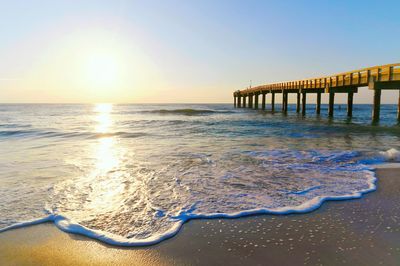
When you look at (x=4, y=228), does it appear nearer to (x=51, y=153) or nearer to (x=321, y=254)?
(x=321, y=254)

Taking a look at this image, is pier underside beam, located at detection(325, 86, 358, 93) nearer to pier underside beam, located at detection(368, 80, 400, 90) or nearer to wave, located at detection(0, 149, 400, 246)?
pier underside beam, located at detection(368, 80, 400, 90)

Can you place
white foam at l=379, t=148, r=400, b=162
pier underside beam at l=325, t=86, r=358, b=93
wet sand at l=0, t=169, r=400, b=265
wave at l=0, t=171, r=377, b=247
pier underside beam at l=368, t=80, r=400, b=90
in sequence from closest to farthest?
1. wet sand at l=0, t=169, r=400, b=265
2. wave at l=0, t=171, r=377, b=247
3. white foam at l=379, t=148, r=400, b=162
4. pier underside beam at l=368, t=80, r=400, b=90
5. pier underside beam at l=325, t=86, r=358, b=93

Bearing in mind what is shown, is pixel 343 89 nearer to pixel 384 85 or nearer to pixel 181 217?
pixel 384 85

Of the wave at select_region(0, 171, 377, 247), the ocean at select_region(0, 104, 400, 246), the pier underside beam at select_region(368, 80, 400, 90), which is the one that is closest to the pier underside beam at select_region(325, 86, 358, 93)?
the pier underside beam at select_region(368, 80, 400, 90)

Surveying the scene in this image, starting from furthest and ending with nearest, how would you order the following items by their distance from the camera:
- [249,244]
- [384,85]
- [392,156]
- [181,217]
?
[384,85] < [392,156] < [181,217] < [249,244]

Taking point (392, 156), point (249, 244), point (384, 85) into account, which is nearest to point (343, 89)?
point (384, 85)

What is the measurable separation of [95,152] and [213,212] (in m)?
7.45

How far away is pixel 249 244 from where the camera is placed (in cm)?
325

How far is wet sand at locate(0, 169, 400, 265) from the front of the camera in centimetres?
296

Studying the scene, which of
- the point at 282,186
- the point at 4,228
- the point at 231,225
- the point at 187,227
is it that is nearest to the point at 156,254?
the point at 187,227

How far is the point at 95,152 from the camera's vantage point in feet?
34.6

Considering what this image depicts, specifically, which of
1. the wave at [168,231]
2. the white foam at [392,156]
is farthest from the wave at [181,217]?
the white foam at [392,156]

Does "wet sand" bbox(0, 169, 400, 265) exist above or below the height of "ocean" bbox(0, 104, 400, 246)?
above

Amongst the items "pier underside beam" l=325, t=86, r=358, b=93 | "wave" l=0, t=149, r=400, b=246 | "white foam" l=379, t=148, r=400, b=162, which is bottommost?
"white foam" l=379, t=148, r=400, b=162
